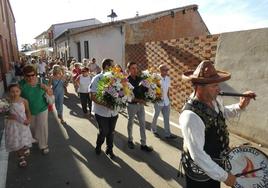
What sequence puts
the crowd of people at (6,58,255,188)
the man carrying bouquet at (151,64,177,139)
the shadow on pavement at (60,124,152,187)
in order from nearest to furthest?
the crowd of people at (6,58,255,188), the shadow on pavement at (60,124,152,187), the man carrying bouquet at (151,64,177,139)

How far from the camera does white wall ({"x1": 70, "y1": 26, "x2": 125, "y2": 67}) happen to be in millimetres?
15347

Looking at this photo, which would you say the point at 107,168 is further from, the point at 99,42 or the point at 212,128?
the point at 99,42

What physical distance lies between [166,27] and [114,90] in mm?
11669

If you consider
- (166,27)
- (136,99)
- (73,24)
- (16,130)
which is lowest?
(16,130)

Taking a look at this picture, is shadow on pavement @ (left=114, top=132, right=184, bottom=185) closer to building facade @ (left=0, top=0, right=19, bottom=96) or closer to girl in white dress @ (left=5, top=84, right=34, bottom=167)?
girl in white dress @ (left=5, top=84, right=34, bottom=167)

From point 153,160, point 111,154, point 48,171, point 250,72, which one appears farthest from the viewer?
point 250,72

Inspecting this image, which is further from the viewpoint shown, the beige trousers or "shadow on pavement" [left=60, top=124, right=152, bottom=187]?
the beige trousers

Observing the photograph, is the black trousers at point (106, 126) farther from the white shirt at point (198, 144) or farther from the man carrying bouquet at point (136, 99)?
the white shirt at point (198, 144)

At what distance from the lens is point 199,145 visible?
7.98 feet

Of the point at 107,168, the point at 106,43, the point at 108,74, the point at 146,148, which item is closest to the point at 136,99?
the point at 108,74

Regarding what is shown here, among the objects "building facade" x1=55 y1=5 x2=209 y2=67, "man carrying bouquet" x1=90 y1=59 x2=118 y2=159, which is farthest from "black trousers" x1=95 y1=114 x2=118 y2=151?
"building facade" x1=55 y1=5 x2=209 y2=67

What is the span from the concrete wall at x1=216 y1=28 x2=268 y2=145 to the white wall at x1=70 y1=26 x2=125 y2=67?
8218 mm

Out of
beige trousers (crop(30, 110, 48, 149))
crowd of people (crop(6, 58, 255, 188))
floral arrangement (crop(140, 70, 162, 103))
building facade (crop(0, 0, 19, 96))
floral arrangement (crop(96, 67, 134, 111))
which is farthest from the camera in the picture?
building facade (crop(0, 0, 19, 96))

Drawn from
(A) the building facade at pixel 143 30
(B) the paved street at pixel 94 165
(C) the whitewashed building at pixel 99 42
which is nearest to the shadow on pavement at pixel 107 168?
(B) the paved street at pixel 94 165
